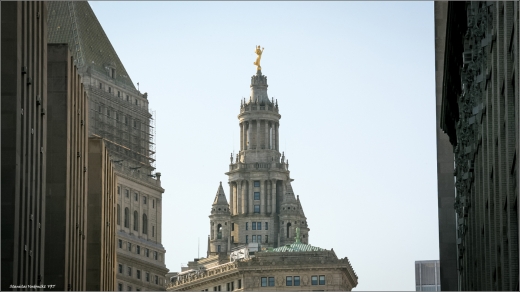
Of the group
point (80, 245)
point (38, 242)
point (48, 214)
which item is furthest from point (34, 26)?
point (80, 245)

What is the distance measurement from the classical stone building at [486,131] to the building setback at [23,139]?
59.3 feet

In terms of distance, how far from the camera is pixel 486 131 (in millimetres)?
68688

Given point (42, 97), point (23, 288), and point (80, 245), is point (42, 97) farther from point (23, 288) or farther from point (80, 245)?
point (80, 245)

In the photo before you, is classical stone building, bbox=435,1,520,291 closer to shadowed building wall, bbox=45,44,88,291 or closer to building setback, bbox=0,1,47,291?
building setback, bbox=0,1,47,291

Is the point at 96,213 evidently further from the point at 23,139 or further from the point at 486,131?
the point at 486,131

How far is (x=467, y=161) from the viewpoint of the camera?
8356 cm

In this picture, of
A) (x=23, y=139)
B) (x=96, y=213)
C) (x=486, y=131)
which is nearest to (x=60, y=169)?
(x=23, y=139)

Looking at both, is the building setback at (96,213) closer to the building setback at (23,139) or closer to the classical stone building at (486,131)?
the classical stone building at (486,131)

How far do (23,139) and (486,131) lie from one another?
18508 millimetres

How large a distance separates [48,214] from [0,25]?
20.1 m

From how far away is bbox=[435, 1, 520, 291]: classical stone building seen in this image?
5700 centimetres

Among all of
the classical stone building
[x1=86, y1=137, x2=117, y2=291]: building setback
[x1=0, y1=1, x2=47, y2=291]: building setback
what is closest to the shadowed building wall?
[x1=0, y1=1, x2=47, y2=291]: building setback

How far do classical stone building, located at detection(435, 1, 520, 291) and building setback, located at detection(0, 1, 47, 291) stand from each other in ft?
59.3

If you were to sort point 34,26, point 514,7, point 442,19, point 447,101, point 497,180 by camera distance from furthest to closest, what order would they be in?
point 442,19 < point 447,101 < point 34,26 < point 497,180 < point 514,7
